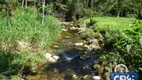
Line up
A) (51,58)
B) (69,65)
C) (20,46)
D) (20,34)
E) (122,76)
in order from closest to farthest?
(122,76) < (20,46) < (20,34) < (69,65) < (51,58)

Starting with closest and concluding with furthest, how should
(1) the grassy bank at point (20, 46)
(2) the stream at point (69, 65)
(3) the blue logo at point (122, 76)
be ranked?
(3) the blue logo at point (122, 76) → (1) the grassy bank at point (20, 46) → (2) the stream at point (69, 65)

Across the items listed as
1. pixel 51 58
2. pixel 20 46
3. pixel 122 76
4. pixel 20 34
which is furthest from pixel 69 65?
pixel 122 76

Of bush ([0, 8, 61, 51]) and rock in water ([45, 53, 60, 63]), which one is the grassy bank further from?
rock in water ([45, 53, 60, 63])

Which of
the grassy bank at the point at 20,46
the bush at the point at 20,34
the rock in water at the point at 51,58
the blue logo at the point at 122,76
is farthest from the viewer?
the rock in water at the point at 51,58

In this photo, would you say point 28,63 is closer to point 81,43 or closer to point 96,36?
point 81,43

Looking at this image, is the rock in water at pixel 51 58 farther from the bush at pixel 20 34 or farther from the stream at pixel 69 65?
the bush at pixel 20 34

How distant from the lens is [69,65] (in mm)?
9750

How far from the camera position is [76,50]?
485 inches

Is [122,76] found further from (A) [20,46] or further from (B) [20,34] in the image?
(B) [20,34]

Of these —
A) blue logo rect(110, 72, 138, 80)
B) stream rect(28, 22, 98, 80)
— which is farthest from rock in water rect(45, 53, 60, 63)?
blue logo rect(110, 72, 138, 80)

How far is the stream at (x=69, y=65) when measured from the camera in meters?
8.35

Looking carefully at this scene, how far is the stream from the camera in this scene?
8.35 metres

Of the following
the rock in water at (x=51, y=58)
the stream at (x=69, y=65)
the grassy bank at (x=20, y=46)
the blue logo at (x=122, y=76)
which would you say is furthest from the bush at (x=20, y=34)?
the blue logo at (x=122, y=76)

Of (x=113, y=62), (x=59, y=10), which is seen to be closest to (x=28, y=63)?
(x=113, y=62)
